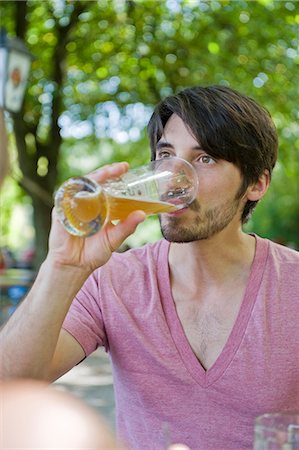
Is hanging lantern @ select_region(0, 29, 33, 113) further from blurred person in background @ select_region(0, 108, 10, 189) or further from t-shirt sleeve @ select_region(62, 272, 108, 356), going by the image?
blurred person in background @ select_region(0, 108, 10, 189)

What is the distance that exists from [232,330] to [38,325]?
0.54m

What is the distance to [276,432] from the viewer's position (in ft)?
3.84

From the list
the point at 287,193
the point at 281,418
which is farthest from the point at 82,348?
the point at 287,193

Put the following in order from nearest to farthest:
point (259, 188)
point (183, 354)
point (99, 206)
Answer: point (99, 206), point (183, 354), point (259, 188)

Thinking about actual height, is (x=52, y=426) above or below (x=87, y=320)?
above

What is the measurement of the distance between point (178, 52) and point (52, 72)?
1.73 meters

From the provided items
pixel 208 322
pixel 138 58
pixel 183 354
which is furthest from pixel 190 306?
pixel 138 58

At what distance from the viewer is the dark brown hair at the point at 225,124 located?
1995mm

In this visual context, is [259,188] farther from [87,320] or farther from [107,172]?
[107,172]

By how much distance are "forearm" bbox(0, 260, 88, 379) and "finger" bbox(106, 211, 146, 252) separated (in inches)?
4.0

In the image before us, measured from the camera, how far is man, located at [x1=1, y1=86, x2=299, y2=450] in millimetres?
1651

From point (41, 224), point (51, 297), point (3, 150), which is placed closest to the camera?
point (3, 150)

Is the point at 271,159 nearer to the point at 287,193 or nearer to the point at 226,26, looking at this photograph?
the point at 226,26

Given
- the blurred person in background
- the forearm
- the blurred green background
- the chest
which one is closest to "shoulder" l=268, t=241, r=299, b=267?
the chest
